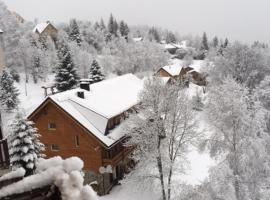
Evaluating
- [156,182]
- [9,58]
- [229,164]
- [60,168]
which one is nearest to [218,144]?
[229,164]

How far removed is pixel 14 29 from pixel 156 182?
5955 cm

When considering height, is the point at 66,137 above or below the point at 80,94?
below

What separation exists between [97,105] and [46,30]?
84.8 metres

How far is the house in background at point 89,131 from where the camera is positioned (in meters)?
29.5

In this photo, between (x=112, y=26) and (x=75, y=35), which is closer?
(x=75, y=35)

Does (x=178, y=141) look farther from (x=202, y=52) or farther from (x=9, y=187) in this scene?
(x=202, y=52)

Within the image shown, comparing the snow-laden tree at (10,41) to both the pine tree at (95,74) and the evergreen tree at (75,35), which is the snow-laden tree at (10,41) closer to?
the pine tree at (95,74)

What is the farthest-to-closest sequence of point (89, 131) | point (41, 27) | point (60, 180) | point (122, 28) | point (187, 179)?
point (122, 28) < point (41, 27) < point (187, 179) < point (89, 131) < point (60, 180)

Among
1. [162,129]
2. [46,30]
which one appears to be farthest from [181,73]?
[162,129]

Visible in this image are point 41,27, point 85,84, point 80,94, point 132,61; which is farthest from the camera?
point 41,27

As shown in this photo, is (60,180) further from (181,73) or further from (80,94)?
(181,73)

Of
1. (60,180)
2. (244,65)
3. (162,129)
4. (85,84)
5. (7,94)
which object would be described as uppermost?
(60,180)

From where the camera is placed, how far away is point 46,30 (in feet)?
360

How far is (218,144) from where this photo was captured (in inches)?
890
